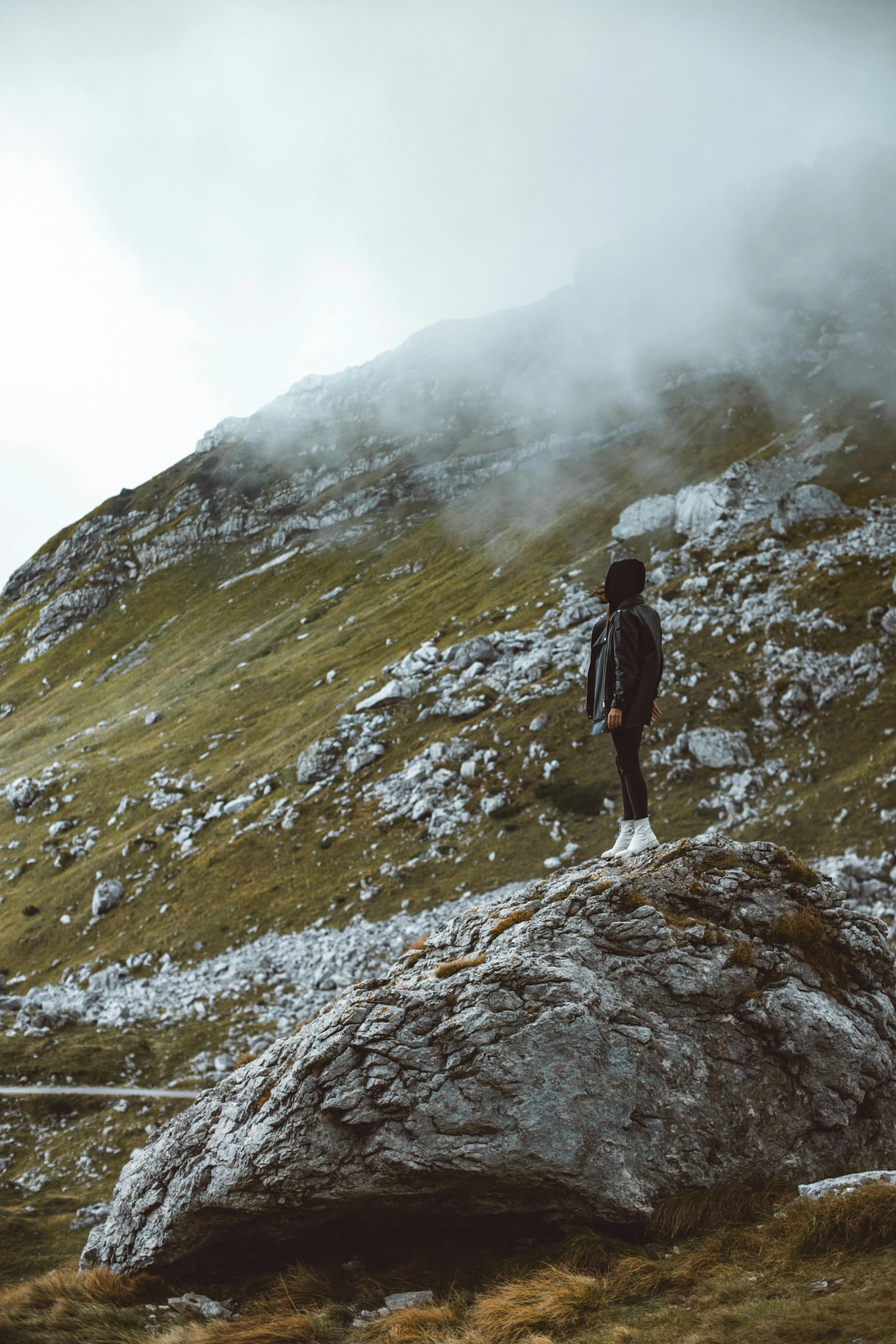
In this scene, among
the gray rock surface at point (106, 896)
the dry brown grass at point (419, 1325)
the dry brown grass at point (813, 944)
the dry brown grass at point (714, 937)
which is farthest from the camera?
the gray rock surface at point (106, 896)

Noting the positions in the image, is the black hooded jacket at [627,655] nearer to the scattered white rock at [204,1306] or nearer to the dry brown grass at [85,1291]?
the scattered white rock at [204,1306]

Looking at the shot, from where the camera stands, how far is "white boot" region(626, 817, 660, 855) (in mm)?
14883

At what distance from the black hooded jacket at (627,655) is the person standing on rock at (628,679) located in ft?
0.04

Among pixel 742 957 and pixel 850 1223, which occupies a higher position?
pixel 742 957

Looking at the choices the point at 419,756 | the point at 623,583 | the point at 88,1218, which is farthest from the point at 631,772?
the point at 419,756

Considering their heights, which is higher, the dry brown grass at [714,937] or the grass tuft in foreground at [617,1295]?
the dry brown grass at [714,937]

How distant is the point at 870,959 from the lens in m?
13.6

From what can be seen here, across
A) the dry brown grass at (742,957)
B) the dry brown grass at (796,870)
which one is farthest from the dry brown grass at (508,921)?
the dry brown grass at (796,870)

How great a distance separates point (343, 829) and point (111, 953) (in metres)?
23.2

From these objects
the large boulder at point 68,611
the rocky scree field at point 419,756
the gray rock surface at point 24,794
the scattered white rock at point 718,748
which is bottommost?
the scattered white rock at point 718,748

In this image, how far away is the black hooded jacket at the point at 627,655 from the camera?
1398 cm

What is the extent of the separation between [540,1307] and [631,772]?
8.28 metres

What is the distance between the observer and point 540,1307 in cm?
878

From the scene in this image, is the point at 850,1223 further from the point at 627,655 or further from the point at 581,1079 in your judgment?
the point at 627,655
